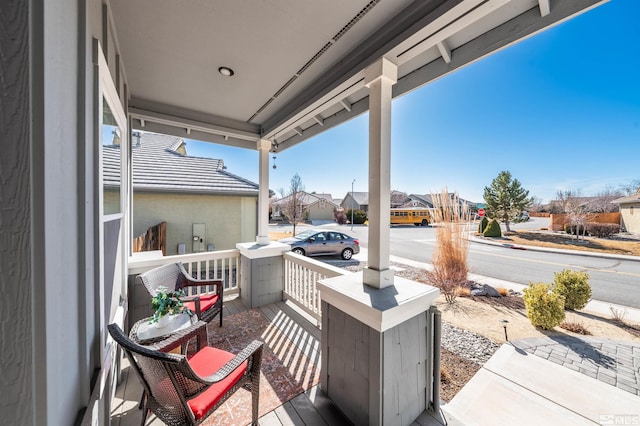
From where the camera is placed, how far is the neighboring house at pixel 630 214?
37.5 feet

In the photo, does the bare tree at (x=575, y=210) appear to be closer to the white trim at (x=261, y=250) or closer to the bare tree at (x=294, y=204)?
the bare tree at (x=294, y=204)

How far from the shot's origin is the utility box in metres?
6.31

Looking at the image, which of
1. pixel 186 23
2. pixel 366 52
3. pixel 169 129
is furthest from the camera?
pixel 169 129

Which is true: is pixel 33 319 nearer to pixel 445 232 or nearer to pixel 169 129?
pixel 169 129

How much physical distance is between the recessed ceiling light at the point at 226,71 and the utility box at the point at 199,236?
16.3ft

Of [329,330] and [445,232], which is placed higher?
[445,232]

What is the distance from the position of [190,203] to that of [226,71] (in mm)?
4936

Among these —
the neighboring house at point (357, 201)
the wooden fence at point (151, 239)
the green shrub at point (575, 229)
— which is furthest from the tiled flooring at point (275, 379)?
the neighboring house at point (357, 201)

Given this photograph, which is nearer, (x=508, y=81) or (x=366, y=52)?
(x=366, y=52)

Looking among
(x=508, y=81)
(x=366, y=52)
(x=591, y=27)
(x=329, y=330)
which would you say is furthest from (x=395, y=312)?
(x=508, y=81)

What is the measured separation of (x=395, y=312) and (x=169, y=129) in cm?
399

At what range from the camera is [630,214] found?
11.8 m

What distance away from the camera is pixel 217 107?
10.7 feet

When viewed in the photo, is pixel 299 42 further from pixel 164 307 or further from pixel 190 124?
pixel 164 307
